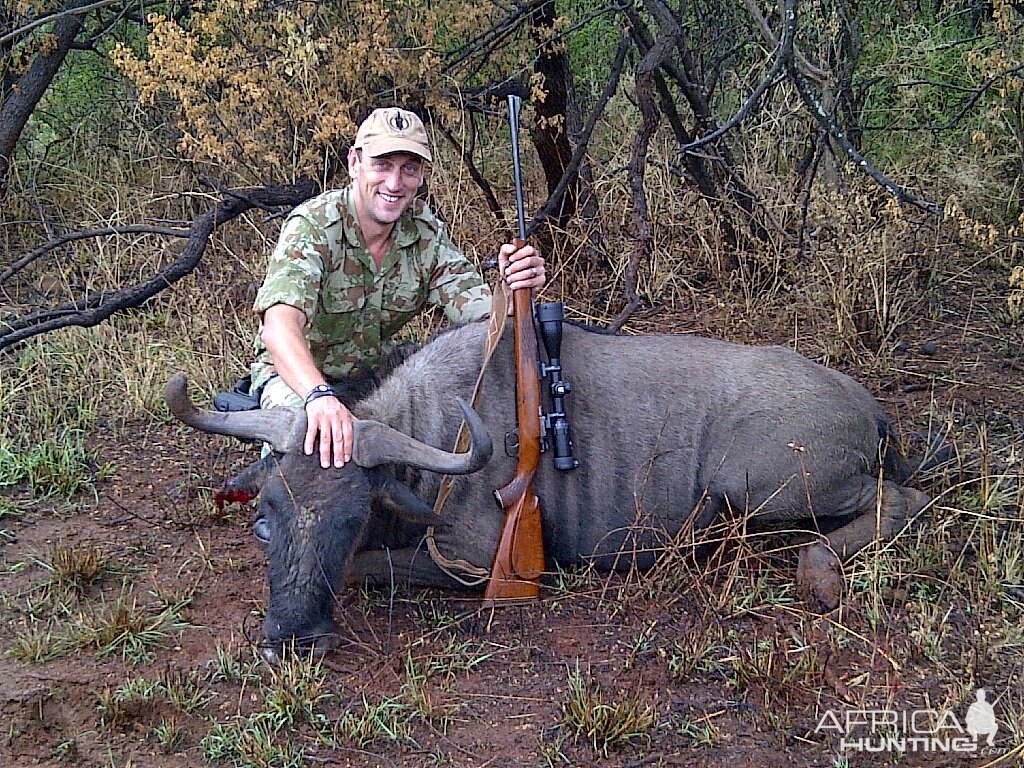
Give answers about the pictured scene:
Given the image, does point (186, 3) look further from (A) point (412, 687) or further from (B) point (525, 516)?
(A) point (412, 687)

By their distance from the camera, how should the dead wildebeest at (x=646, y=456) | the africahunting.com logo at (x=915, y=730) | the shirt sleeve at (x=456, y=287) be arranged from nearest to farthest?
the africahunting.com logo at (x=915, y=730), the dead wildebeest at (x=646, y=456), the shirt sleeve at (x=456, y=287)

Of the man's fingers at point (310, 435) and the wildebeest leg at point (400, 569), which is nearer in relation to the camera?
the man's fingers at point (310, 435)

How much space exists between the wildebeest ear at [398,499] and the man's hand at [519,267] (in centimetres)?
95

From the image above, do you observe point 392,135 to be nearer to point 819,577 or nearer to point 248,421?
point 248,421

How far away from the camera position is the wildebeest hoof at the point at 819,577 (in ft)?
13.5

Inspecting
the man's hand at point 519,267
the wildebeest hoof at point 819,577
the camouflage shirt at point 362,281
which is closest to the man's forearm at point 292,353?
the camouflage shirt at point 362,281

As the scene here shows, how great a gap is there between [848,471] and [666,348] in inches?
37.8

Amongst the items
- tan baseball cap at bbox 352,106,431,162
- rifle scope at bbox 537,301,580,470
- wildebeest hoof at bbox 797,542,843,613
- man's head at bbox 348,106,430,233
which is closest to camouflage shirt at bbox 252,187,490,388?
man's head at bbox 348,106,430,233

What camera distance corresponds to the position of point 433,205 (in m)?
7.14

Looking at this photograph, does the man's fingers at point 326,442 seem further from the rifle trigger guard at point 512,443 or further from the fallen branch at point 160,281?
the fallen branch at point 160,281

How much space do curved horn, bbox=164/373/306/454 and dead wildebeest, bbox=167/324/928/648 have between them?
0.05 ft

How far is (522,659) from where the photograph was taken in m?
3.84

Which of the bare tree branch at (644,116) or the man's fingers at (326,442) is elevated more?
the bare tree branch at (644,116)

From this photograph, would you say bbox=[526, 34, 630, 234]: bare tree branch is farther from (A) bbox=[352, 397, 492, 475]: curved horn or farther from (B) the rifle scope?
(A) bbox=[352, 397, 492, 475]: curved horn
